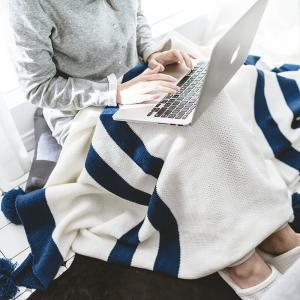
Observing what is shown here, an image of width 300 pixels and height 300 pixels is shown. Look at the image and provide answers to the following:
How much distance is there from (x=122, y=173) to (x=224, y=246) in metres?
0.30

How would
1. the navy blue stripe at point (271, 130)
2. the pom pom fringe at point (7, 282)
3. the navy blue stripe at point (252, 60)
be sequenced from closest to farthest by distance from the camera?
the pom pom fringe at point (7, 282)
the navy blue stripe at point (271, 130)
the navy blue stripe at point (252, 60)

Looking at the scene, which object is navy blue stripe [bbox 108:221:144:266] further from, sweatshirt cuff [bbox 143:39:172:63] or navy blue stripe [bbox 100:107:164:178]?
sweatshirt cuff [bbox 143:39:172:63]

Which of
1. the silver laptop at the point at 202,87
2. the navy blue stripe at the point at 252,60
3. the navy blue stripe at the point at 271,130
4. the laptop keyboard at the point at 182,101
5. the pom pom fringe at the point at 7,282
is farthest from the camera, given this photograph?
the navy blue stripe at the point at 252,60

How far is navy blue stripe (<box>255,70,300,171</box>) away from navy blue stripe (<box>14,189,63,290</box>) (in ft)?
2.11

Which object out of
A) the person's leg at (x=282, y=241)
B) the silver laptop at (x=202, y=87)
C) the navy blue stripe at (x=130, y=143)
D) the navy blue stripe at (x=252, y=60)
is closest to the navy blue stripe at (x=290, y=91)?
the navy blue stripe at (x=252, y=60)

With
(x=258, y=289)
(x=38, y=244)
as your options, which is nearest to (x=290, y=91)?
(x=258, y=289)

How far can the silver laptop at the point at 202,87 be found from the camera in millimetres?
613

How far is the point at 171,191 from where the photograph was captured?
794mm

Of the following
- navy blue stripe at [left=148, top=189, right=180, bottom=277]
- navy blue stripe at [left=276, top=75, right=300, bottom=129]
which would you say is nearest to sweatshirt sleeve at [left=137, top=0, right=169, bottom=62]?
navy blue stripe at [left=276, top=75, right=300, bottom=129]

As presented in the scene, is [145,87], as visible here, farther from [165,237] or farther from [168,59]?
[165,237]

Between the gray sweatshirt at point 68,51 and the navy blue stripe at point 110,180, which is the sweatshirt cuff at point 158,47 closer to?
the gray sweatshirt at point 68,51

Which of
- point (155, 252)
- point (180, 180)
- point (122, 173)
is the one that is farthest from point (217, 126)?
point (155, 252)

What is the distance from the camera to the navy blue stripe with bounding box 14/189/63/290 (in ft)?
2.82

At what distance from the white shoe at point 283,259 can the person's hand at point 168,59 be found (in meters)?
0.54
